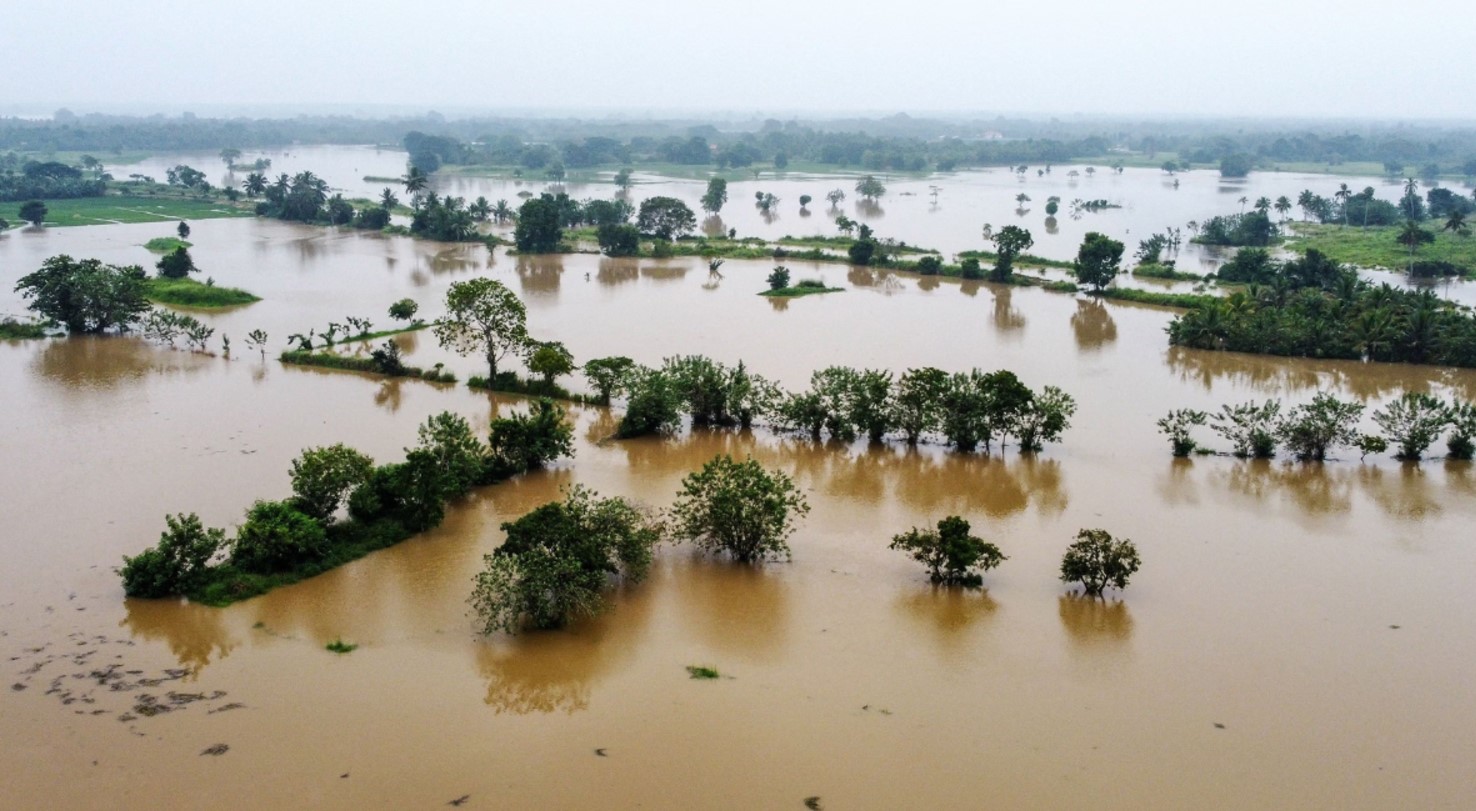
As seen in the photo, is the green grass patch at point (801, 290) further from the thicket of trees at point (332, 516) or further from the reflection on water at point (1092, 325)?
the thicket of trees at point (332, 516)

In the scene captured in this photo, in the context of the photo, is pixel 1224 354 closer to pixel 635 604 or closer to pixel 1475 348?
pixel 1475 348

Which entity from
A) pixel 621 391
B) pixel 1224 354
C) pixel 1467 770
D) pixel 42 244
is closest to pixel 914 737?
pixel 1467 770

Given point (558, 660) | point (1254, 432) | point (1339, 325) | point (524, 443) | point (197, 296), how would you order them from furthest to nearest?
point (197, 296) < point (1339, 325) < point (1254, 432) < point (524, 443) < point (558, 660)

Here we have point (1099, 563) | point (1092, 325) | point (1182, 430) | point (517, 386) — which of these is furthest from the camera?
point (1092, 325)

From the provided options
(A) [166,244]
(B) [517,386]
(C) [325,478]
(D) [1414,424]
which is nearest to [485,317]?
(B) [517,386]

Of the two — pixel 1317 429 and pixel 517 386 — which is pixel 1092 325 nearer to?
pixel 1317 429

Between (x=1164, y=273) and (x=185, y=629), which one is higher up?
(x=1164, y=273)

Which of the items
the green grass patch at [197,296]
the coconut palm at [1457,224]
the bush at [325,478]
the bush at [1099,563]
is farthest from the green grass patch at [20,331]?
the coconut palm at [1457,224]
